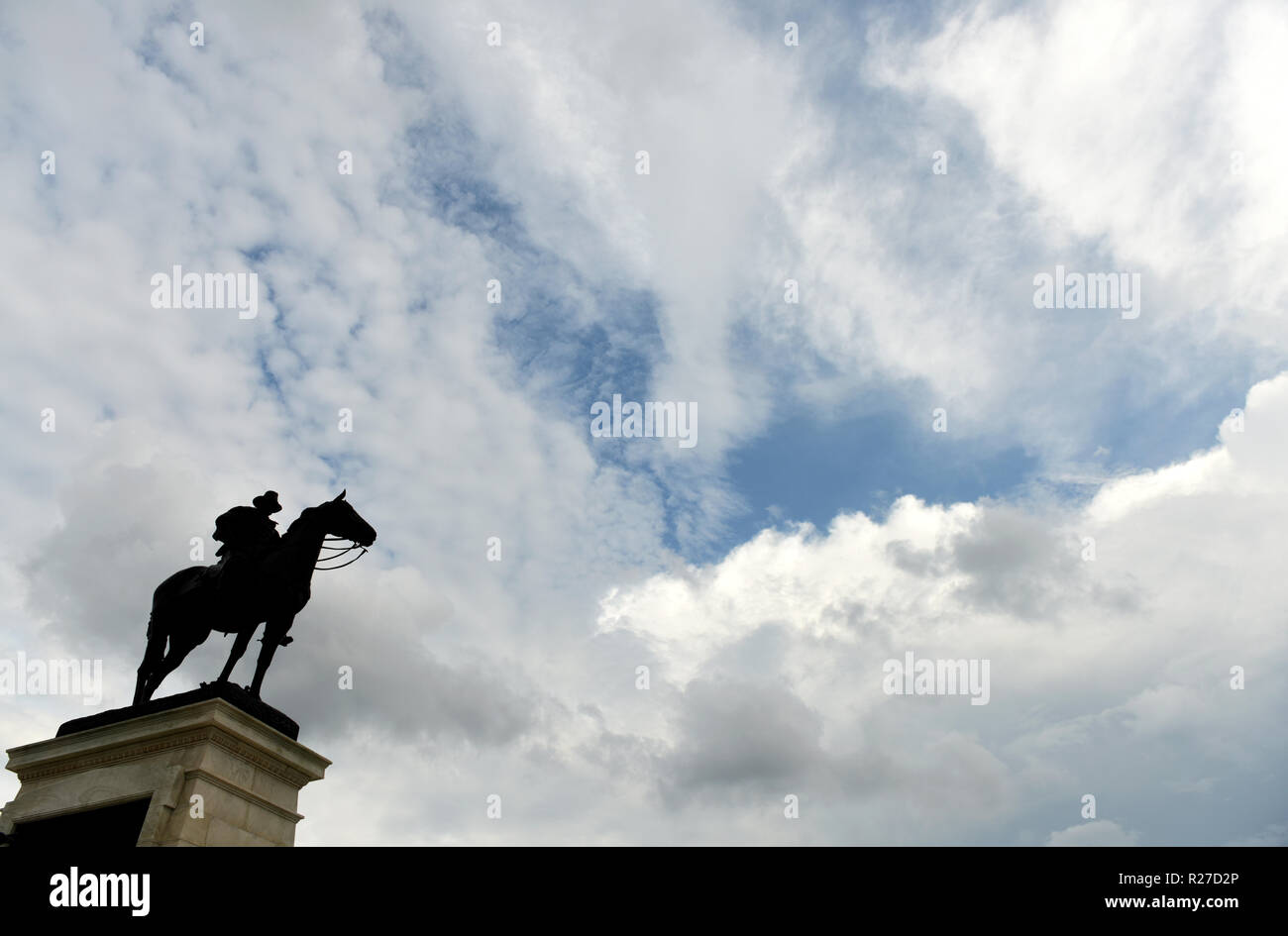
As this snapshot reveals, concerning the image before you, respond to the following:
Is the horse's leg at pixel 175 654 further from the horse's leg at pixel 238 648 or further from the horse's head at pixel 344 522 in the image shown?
the horse's head at pixel 344 522

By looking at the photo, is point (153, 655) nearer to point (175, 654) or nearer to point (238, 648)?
point (175, 654)

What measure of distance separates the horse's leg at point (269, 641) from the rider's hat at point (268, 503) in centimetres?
222

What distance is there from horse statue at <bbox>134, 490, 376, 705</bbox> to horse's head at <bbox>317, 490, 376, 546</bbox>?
2cm

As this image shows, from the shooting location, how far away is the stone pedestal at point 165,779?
10.3 m

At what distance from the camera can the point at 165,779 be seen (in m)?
10.4

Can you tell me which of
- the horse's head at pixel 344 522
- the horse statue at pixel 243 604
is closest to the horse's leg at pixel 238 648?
the horse statue at pixel 243 604

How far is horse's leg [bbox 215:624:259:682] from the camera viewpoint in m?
11.8

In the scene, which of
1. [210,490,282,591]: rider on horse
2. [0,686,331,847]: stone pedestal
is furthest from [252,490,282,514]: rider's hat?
[0,686,331,847]: stone pedestal
